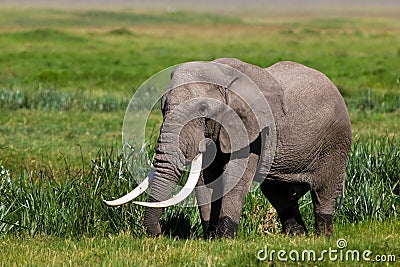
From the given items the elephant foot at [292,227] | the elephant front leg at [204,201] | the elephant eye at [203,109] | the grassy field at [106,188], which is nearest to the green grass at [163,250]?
the grassy field at [106,188]

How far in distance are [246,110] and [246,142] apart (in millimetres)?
257

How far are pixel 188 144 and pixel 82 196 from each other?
1.70 metres

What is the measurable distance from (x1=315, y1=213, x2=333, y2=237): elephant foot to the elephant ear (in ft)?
4.41

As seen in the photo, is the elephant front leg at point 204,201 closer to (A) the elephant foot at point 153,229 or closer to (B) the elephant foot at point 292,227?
(A) the elephant foot at point 153,229

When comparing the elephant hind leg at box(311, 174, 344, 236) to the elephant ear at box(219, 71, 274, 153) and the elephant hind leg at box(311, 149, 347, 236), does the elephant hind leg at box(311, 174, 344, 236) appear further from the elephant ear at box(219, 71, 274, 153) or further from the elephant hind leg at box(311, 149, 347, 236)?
the elephant ear at box(219, 71, 274, 153)

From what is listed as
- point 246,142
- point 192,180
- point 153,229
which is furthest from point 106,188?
point 246,142

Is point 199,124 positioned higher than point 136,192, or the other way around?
point 199,124

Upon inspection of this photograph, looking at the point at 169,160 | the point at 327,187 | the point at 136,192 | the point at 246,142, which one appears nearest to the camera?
the point at 169,160

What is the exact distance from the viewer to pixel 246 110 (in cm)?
699

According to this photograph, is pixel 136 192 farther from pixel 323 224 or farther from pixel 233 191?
pixel 323 224

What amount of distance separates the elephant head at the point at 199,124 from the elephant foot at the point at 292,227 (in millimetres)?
1298

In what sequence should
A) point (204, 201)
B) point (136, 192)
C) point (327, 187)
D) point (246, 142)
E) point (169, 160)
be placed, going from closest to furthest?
point (169, 160), point (136, 192), point (246, 142), point (204, 201), point (327, 187)

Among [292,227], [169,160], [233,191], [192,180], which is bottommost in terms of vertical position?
[292,227]

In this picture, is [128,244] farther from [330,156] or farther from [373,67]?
[373,67]
